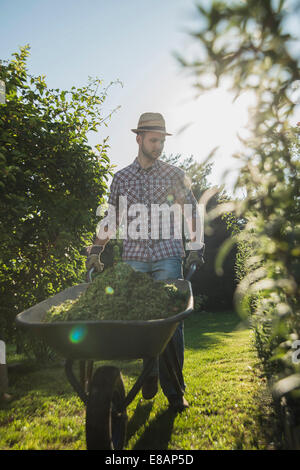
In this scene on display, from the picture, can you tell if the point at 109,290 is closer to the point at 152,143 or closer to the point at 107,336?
the point at 107,336

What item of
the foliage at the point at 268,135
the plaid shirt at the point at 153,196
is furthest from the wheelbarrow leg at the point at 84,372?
the foliage at the point at 268,135

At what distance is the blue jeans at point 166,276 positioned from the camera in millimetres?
2865

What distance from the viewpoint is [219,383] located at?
12.0 feet

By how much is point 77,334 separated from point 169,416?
1335 millimetres

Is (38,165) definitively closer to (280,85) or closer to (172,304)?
(172,304)

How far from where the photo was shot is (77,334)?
1893 millimetres

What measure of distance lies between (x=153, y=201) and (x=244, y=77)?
85.2 inches

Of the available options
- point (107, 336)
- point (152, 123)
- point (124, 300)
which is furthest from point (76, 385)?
point (152, 123)

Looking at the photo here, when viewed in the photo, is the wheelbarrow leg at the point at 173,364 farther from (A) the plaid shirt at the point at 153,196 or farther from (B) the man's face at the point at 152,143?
(B) the man's face at the point at 152,143

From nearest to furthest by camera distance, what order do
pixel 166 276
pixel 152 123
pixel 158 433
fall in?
pixel 158 433 → pixel 166 276 → pixel 152 123

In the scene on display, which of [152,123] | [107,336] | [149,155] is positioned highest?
[152,123]

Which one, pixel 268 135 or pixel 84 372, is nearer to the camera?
pixel 268 135

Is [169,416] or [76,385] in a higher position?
[76,385]

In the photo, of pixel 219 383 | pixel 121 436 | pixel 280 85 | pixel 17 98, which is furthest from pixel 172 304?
pixel 17 98
